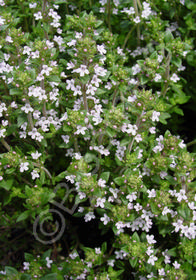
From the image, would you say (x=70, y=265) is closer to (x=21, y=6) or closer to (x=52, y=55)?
(x=52, y=55)

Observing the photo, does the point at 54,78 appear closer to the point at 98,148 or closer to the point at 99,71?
the point at 99,71

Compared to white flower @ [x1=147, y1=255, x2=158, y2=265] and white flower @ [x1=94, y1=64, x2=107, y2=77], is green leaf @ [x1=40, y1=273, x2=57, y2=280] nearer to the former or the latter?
white flower @ [x1=147, y1=255, x2=158, y2=265]

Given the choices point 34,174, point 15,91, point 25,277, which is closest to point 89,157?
point 34,174

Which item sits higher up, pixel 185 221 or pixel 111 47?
pixel 111 47

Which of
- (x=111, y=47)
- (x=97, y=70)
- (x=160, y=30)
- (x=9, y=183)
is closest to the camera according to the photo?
(x=97, y=70)

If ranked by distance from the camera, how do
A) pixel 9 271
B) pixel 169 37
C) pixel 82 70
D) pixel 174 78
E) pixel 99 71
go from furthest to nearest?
pixel 174 78
pixel 169 37
pixel 9 271
pixel 99 71
pixel 82 70

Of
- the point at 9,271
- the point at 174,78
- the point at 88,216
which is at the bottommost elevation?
the point at 9,271

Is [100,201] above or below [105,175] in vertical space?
below

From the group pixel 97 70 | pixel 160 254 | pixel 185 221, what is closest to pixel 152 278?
pixel 160 254

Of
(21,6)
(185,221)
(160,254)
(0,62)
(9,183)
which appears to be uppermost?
(21,6)

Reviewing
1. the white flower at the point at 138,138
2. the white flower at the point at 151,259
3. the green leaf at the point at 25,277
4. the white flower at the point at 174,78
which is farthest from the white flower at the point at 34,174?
the white flower at the point at 174,78

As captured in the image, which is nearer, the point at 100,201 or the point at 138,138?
the point at 100,201
